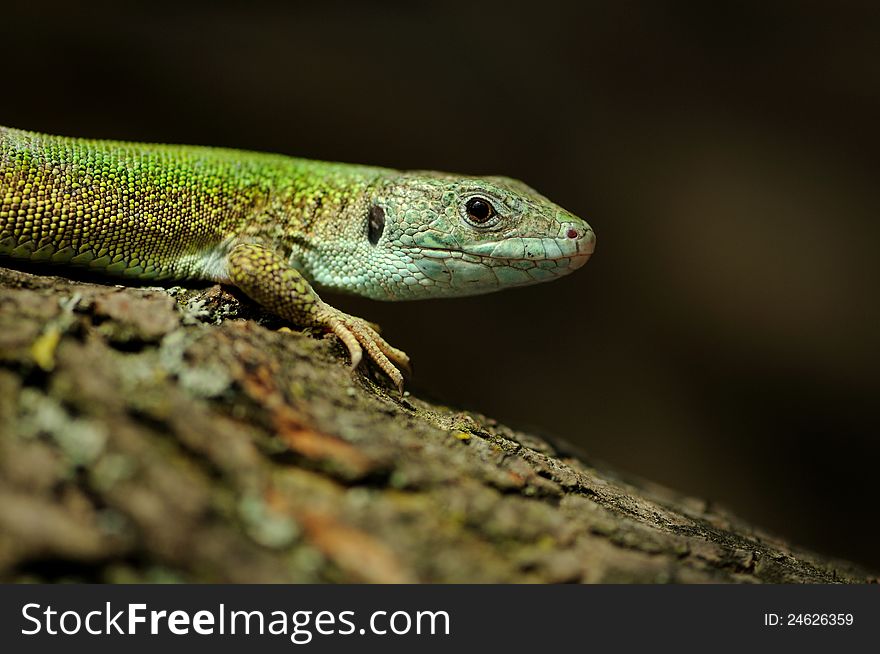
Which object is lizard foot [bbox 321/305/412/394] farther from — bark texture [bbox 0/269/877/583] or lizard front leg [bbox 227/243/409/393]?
bark texture [bbox 0/269/877/583]

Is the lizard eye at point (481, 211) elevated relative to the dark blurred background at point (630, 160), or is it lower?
lower

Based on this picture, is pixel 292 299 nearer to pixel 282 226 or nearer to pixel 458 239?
pixel 282 226

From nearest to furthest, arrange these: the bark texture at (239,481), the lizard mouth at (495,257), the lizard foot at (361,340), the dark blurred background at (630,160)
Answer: the bark texture at (239,481) → the lizard foot at (361,340) → the lizard mouth at (495,257) → the dark blurred background at (630,160)

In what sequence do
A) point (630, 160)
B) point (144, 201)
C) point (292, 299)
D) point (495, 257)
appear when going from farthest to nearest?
point (630, 160)
point (495, 257)
point (144, 201)
point (292, 299)

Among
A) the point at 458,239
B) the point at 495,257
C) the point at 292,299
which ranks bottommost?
the point at 292,299

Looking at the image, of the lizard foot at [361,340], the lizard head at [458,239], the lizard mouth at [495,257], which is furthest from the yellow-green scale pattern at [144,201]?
the lizard foot at [361,340]

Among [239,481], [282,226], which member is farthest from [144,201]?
[239,481]

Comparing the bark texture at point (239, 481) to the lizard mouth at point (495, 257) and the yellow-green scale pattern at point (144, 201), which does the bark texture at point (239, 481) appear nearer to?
the yellow-green scale pattern at point (144, 201)

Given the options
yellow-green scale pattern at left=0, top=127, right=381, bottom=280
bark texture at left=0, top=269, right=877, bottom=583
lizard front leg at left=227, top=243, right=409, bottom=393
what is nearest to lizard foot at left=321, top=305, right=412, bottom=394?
lizard front leg at left=227, top=243, right=409, bottom=393
